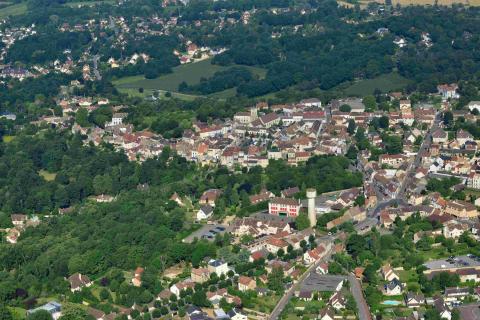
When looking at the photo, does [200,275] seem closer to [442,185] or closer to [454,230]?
→ [454,230]

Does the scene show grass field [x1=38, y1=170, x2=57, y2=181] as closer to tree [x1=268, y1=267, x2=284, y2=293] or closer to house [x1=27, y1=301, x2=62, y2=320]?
house [x1=27, y1=301, x2=62, y2=320]

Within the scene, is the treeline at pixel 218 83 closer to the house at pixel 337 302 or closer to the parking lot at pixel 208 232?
the parking lot at pixel 208 232

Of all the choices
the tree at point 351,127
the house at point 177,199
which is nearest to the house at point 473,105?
the tree at point 351,127

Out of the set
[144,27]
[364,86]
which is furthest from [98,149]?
[144,27]

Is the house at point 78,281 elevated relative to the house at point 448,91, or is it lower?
A: elevated

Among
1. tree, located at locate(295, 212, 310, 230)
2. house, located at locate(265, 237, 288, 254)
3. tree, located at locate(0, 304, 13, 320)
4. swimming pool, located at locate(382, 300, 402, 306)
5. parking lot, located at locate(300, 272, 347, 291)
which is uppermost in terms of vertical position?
swimming pool, located at locate(382, 300, 402, 306)

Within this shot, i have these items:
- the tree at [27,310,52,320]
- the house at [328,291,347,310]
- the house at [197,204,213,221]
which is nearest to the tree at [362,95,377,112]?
the house at [197,204,213,221]
